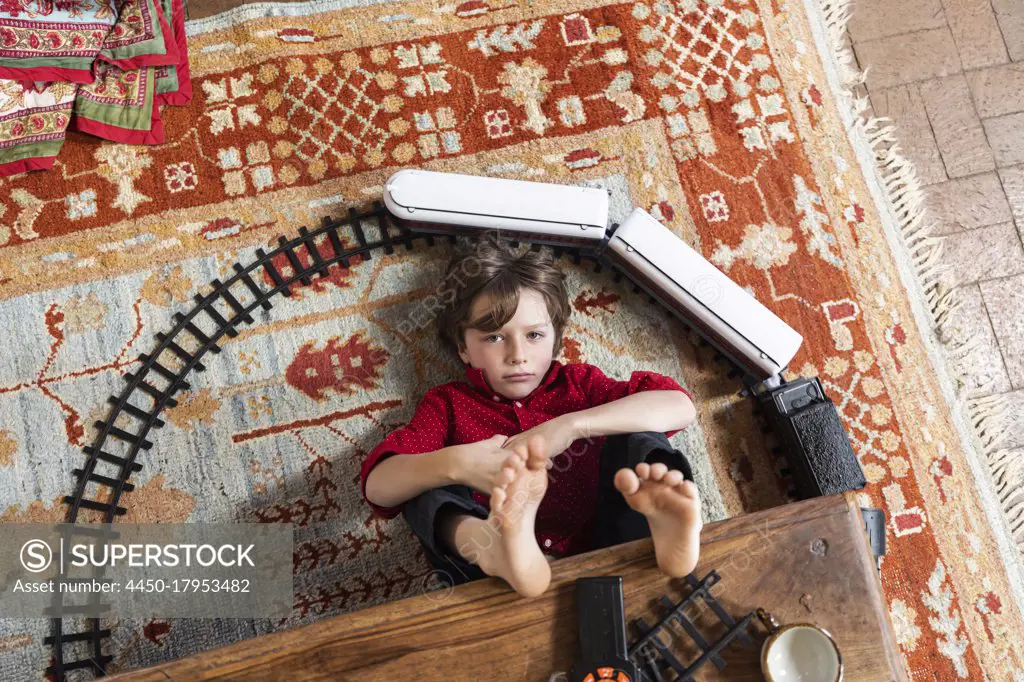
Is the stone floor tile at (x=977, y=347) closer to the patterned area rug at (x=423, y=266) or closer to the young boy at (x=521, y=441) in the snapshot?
the patterned area rug at (x=423, y=266)

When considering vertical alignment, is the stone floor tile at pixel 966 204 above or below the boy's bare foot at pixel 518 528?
above

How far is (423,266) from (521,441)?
0.42m

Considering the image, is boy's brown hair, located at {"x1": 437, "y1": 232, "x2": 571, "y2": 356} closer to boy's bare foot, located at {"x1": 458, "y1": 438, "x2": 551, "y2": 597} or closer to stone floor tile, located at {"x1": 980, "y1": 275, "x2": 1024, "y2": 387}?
boy's bare foot, located at {"x1": 458, "y1": 438, "x2": 551, "y2": 597}

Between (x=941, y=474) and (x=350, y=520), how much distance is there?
967 millimetres

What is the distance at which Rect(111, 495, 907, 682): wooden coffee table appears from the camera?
36.8 inches

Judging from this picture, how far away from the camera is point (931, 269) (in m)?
1.37

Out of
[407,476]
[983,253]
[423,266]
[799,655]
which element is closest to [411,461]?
[407,476]

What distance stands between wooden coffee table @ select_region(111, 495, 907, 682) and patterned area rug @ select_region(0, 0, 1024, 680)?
0.85 feet

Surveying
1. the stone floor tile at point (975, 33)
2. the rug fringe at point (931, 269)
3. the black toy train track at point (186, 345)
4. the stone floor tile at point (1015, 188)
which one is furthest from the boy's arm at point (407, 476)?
the stone floor tile at point (975, 33)

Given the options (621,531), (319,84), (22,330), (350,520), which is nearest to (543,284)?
(621,531)

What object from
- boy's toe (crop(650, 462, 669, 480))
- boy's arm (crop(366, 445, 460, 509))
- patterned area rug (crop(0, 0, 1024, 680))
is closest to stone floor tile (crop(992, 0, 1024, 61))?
patterned area rug (crop(0, 0, 1024, 680))

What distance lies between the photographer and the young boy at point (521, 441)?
0.94 meters

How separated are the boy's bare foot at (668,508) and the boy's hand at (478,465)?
0.19 metres

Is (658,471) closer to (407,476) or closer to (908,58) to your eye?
(407,476)
